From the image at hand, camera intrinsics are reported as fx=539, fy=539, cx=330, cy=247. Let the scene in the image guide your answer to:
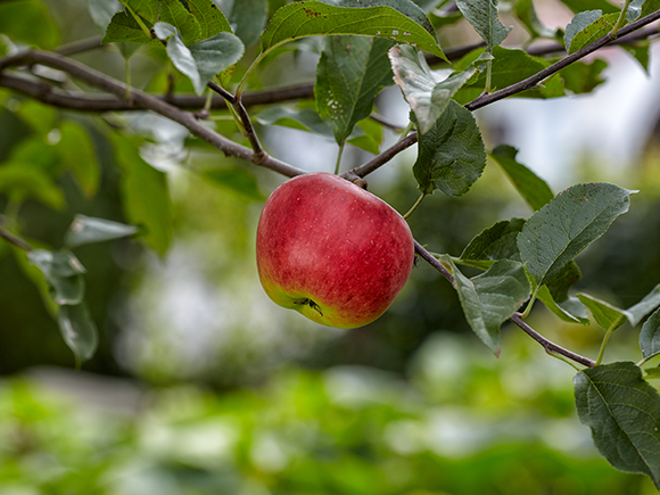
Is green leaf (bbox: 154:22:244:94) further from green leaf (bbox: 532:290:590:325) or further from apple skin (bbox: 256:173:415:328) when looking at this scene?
green leaf (bbox: 532:290:590:325)

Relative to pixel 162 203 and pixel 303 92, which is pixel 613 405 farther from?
pixel 162 203

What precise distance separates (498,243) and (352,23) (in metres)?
0.16

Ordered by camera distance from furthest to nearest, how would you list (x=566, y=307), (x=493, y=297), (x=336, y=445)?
(x=336, y=445) → (x=566, y=307) → (x=493, y=297)

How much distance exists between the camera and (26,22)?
789 millimetres

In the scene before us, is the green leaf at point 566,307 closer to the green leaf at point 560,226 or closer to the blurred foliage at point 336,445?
the green leaf at point 560,226

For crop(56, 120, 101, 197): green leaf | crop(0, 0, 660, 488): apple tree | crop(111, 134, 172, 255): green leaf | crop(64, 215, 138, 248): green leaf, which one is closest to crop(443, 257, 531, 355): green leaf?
crop(0, 0, 660, 488): apple tree

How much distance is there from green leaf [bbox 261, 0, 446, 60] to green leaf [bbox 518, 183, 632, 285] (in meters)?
0.11

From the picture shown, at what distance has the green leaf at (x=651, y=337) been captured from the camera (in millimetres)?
295

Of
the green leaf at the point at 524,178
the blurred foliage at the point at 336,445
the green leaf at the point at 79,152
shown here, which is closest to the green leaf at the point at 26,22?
the green leaf at the point at 79,152

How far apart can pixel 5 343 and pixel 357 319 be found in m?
4.53

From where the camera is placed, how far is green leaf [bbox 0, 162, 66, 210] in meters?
0.78

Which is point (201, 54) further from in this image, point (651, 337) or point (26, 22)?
point (26, 22)

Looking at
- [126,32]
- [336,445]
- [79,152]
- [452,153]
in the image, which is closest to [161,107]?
[126,32]

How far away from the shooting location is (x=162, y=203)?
0.72 meters
